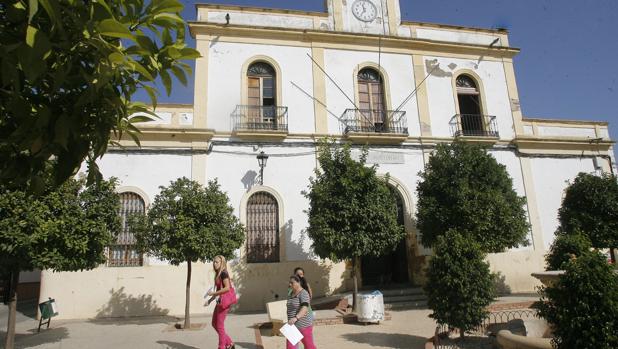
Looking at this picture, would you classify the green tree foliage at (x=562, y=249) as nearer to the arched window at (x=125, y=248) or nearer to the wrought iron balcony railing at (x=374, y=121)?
the wrought iron balcony railing at (x=374, y=121)

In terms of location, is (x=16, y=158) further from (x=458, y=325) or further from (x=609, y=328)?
(x=458, y=325)

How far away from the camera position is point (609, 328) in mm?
4234

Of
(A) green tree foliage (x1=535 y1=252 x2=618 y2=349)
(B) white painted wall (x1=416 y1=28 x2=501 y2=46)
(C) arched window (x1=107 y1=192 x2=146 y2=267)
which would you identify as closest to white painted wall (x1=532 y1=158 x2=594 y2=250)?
(B) white painted wall (x1=416 y1=28 x2=501 y2=46)

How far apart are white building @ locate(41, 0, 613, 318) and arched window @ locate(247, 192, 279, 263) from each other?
32mm

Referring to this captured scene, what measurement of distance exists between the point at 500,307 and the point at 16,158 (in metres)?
10.8

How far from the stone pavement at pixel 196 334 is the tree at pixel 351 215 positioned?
1.82 meters

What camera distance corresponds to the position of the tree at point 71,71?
5.80 ft

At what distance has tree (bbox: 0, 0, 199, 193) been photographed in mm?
1768

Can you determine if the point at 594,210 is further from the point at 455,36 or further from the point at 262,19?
the point at 262,19

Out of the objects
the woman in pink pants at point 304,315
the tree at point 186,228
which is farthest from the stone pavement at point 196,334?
the woman in pink pants at point 304,315

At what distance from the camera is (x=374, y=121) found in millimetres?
14492

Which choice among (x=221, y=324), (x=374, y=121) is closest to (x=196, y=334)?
(x=221, y=324)

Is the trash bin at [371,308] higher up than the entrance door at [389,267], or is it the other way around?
the entrance door at [389,267]

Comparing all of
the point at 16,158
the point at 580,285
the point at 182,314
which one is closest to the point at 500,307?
the point at 580,285
